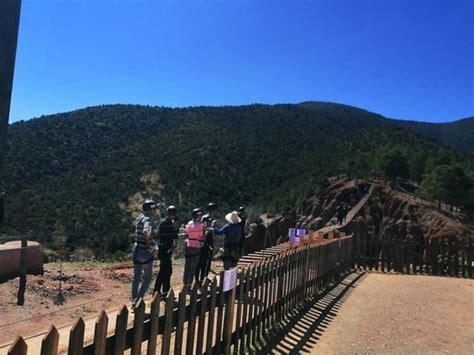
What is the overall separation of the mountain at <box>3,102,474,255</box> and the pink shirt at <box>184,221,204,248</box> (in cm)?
2927

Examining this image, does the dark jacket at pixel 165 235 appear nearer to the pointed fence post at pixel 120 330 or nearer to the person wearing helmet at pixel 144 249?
the person wearing helmet at pixel 144 249

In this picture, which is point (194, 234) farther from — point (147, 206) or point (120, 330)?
point (120, 330)

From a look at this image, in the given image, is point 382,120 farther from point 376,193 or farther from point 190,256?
point 190,256

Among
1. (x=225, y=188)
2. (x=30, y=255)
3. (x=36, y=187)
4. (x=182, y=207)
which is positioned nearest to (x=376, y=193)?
(x=182, y=207)

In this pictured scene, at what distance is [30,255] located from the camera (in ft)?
39.0

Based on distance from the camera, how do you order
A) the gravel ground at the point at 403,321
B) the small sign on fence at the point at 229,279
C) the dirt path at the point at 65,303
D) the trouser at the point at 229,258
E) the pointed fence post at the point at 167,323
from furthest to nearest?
the trouser at the point at 229,258, the dirt path at the point at 65,303, the gravel ground at the point at 403,321, the small sign on fence at the point at 229,279, the pointed fence post at the point at 167,323

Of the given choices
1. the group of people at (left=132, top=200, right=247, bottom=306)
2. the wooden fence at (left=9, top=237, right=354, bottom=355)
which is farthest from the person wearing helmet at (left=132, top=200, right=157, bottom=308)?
the wooden fence at (left=9, top=237, right=354, bottom=355)

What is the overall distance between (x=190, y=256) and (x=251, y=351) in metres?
3.17

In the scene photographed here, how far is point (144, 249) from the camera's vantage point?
26.7 ft

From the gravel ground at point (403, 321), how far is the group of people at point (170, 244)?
2.43 meters

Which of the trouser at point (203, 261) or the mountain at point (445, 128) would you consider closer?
the trouser at point (203, 261)

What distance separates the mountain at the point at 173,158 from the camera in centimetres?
5469

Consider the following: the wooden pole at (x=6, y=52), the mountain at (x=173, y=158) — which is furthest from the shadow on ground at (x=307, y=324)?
the mountain at (x=173, y=158)

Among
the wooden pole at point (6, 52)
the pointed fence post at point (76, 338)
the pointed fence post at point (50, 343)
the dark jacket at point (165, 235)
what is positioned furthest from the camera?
the dark jacket at point (165, 235)
